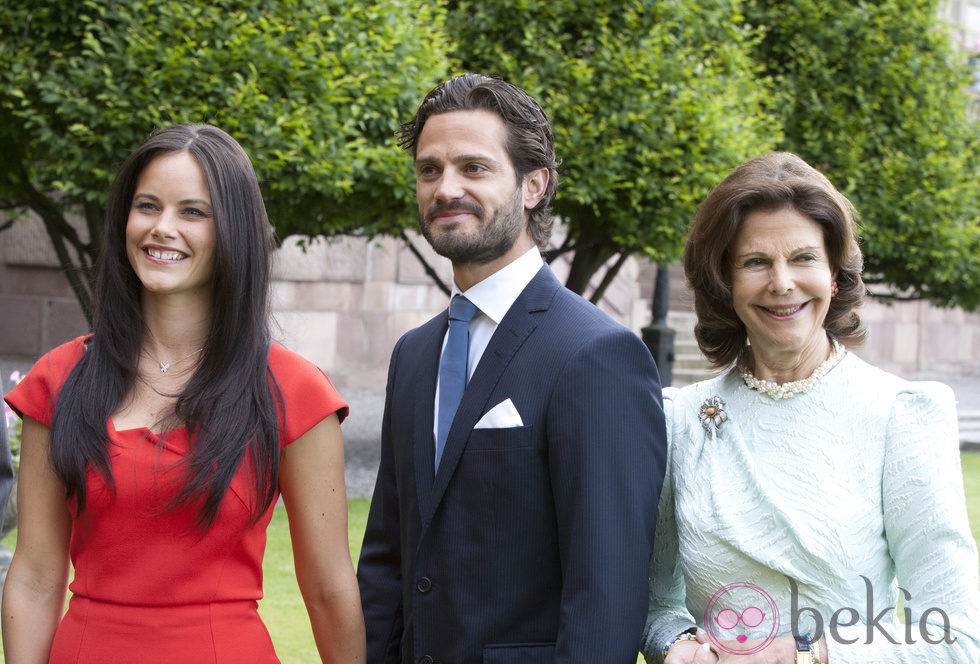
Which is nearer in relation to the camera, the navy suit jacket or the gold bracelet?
the navy suit jacket

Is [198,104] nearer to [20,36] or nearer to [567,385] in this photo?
[20,36]

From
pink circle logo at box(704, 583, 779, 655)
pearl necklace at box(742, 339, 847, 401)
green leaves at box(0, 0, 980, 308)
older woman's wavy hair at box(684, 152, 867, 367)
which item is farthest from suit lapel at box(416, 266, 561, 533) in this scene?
green leaves at box(0, 0, 980, 308)

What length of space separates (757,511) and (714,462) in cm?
18

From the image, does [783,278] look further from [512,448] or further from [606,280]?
[606,280]

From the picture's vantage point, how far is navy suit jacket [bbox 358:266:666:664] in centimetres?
249

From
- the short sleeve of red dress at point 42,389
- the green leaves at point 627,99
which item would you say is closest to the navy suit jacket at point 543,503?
the short sleeve of red dress at point 42,389

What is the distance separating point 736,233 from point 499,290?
586mm

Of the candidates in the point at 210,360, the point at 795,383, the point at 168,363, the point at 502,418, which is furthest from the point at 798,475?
the point at 168,363

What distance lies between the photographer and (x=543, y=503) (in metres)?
2.59

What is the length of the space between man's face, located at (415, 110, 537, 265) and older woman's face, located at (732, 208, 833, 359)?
0.57 metres

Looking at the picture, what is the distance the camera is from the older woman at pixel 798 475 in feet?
7.95

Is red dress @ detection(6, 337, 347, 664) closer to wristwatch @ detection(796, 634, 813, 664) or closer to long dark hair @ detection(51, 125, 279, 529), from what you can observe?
long dark hair @ detection(51, 125, 279, 529)

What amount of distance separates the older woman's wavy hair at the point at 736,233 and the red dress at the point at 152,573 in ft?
4.02

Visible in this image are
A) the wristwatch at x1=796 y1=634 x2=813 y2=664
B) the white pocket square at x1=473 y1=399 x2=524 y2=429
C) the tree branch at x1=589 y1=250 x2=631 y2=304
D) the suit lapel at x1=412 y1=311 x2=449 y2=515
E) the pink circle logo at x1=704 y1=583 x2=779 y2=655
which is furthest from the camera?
the tree branch at x1=589 y1=250 x2=631 y2=304
